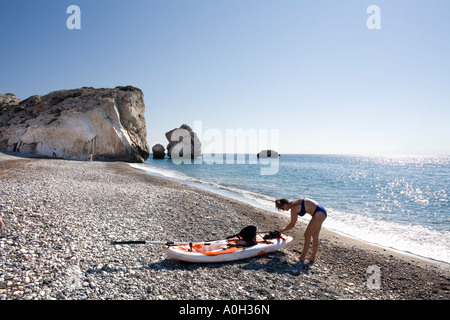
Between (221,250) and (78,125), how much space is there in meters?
41.8

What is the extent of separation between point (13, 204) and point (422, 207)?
82.1 feet

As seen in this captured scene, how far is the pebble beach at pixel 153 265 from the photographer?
4660 millimetres

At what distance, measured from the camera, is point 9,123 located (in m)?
42.4

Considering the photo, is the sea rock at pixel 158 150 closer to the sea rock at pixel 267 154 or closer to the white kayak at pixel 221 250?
the sea rock at pixel 267 154

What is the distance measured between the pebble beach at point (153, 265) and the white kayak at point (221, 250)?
0.19 meters

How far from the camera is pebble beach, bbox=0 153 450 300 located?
15.3 feet

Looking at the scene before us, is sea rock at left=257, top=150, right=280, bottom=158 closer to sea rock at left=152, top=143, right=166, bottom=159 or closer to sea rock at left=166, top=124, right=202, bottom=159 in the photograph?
sea rock at left=166, top=124, right=202, bottom=159

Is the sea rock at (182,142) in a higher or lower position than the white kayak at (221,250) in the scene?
higher

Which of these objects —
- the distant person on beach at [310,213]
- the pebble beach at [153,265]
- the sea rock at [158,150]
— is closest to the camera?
the pebble beach at [153,265]

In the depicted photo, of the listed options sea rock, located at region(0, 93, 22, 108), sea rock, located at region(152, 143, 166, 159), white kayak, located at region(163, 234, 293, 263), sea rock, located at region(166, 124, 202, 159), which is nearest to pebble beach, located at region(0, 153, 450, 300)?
white kayak, located at region(163, 234, 293, 263)

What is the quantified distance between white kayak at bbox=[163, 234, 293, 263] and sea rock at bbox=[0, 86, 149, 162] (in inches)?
1614

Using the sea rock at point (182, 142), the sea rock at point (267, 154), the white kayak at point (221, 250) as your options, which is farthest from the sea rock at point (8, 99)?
the sea rock at point (267, 154)

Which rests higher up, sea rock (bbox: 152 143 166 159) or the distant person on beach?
sea rock (bbox: 152 143 166 159)
